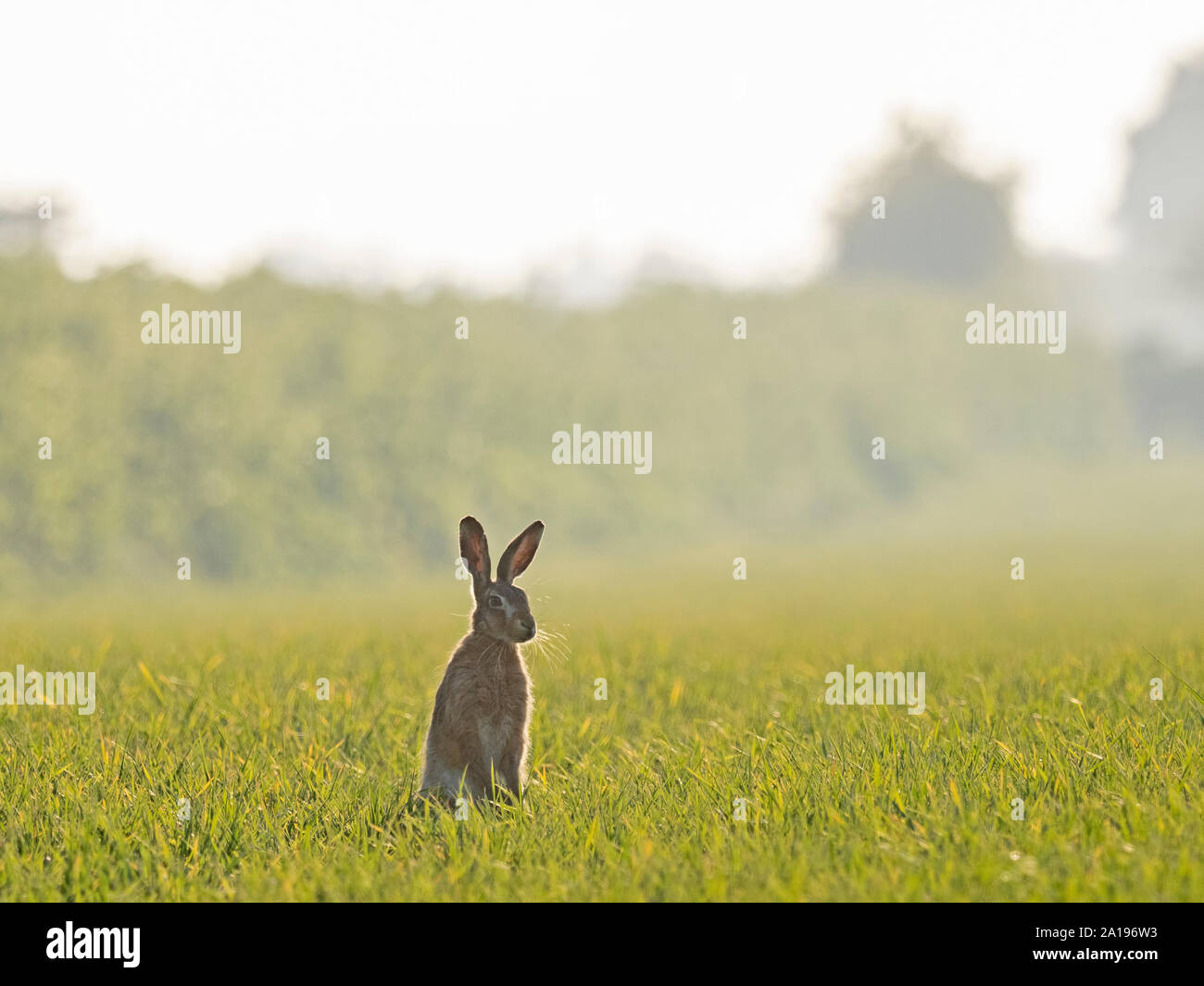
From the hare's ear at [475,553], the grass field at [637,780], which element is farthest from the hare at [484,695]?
the grass field at [637,780]

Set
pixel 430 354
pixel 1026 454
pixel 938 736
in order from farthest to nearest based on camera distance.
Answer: pixel 1026 454
pixel 430 354
pixel 938 736

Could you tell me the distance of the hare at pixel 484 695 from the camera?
4.75 m

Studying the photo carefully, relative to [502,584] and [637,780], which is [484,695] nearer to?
[502,584]

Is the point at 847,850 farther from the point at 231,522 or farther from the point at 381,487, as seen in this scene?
the point at 381,487

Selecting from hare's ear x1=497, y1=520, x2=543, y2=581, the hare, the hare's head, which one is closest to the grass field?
the hare

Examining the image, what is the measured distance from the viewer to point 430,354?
2558 centimetres

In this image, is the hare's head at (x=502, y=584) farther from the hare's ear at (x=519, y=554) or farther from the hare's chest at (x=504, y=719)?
the hare's chest at (x=504, y=719)

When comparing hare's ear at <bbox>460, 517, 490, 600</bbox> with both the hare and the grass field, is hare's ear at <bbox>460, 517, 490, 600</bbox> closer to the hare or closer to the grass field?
the hare

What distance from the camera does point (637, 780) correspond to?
16.5 ft

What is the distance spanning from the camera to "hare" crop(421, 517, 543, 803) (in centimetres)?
475

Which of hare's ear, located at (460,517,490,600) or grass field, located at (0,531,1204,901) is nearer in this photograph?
grass field, located at (0,531,1204,901)

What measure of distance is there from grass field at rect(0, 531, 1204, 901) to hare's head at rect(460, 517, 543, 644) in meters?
0.76

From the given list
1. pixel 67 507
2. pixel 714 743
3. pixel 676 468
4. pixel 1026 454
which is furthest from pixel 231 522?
pixel 1026 454
